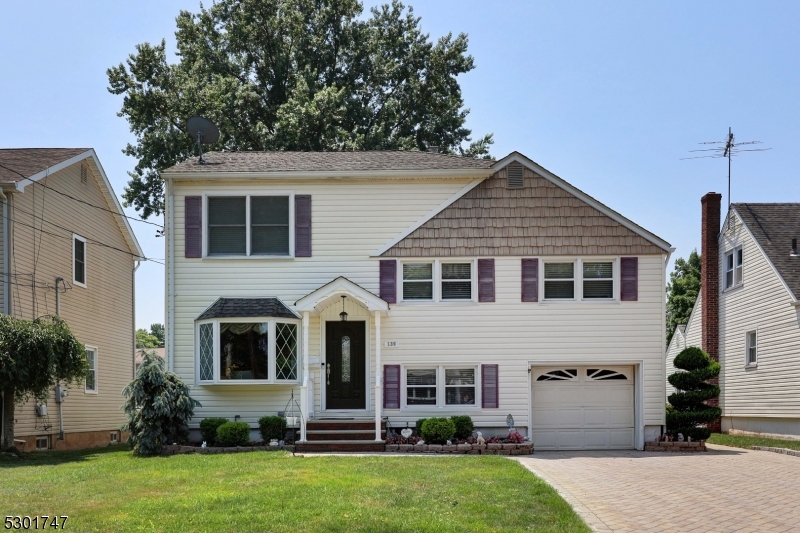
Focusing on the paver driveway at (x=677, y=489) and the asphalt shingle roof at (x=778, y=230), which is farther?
the asphalt shingle roof at (x=778, y=230)

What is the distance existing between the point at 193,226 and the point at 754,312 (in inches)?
581

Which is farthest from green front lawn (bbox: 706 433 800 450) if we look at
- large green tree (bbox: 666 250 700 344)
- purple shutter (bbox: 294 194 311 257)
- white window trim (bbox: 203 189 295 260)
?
large green tree (bbox: 666 250 700 344)

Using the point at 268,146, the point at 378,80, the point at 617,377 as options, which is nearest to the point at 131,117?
the point at 268,146

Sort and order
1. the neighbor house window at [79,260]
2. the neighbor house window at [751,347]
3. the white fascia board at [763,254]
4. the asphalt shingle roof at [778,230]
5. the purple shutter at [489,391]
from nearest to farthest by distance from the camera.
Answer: the purple shutter at [489,391]
the white fascia board at [763,254]
the asphalt shingle roof at [778,230]
the neighbor house window at [79,260]
the neighbor house window at [751,347]

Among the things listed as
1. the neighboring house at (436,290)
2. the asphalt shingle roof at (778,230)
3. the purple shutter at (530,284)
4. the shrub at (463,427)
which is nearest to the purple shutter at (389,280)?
the neighboring house at (436,290)

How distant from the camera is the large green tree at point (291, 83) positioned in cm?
3269

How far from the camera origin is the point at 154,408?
17.3 meters

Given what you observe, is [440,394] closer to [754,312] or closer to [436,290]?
[436,290]

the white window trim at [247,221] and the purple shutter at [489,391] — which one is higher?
the white window trim at [247,221]

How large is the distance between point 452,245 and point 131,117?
1905cm

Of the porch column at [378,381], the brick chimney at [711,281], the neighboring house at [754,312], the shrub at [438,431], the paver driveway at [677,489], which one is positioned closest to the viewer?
the paver driveway at [677,489]

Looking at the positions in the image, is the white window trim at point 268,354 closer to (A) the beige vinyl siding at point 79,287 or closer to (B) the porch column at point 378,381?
(B) the porch column at point 378,381

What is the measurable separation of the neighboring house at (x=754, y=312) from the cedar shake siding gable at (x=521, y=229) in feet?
16.7

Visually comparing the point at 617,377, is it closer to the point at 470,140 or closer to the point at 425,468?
the point at 425,468
